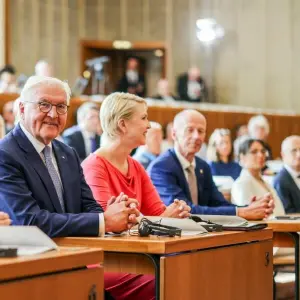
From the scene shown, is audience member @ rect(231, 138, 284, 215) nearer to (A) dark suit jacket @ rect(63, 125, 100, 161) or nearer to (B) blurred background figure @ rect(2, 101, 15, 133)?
(A) dark suit jacket @ rect(63, 125, 100, 161)

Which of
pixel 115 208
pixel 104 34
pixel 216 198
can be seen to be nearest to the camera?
pixel 115 208

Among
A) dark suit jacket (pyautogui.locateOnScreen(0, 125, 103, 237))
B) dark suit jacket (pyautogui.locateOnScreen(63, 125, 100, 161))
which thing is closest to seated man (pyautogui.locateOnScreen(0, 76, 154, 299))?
dark suit jacket (pyautogui.locateOnScreen(0, 125, 103, 237))

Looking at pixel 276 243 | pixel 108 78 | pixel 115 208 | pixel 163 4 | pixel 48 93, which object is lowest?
pixel 276 243

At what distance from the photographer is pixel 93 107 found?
7680mm

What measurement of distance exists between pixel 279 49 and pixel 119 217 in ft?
37.5

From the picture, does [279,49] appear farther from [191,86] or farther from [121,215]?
[121,215]

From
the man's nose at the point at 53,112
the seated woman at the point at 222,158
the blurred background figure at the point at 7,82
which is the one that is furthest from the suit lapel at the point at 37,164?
the blurred background figure at the point at 7,82

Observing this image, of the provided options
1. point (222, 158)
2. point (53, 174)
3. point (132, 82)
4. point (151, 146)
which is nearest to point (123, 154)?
point (53, 174)

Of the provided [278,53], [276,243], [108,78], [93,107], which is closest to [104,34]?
[108,78]

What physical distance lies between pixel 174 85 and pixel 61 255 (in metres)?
11.7

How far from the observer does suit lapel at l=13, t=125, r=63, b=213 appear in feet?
9.48

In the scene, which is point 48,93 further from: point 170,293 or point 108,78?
point 108,78

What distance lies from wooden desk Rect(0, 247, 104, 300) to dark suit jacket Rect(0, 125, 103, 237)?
18.4 inches

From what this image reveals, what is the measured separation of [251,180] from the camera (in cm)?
498
